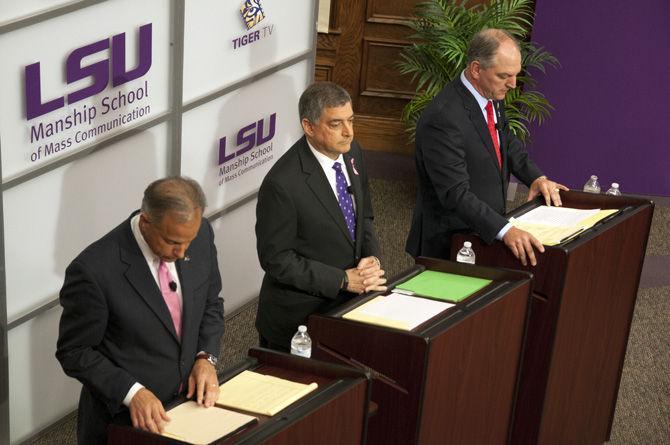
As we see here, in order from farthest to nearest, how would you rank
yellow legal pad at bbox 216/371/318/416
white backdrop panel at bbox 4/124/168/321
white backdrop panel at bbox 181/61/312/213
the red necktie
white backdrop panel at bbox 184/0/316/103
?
1. white backdrop panel at bbox 181/61/312/213
2. white backdrop panel at bbox 184/0/316/103
3. the red necktie
4. white backdrop panel at bbox 4/124/168/321
5. yellow legal pad at bbox 216/371/318/416

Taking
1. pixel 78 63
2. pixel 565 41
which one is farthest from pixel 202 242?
pixel 565 41

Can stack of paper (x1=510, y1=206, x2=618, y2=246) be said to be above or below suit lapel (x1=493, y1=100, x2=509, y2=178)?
below

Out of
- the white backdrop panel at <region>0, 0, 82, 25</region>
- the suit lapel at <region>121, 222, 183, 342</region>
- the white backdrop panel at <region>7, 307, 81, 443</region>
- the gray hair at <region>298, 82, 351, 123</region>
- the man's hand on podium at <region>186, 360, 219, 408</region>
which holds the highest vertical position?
the white backdrop panel at <region>0, 0, 82, 25</region>

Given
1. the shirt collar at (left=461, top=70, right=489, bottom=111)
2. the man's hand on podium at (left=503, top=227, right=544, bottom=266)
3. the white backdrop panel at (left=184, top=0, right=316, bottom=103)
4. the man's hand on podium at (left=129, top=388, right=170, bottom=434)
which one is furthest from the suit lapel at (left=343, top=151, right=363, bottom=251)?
the white backdrop panel at (left=184, top=0, right=316, bottom=103)

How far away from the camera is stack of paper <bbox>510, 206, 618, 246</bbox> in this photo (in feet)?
15.4

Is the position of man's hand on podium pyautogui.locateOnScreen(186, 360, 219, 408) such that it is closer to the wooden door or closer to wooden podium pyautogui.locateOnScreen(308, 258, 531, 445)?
wooden podium pyautogui.locateOnScreen(308, 258, 531, 445)

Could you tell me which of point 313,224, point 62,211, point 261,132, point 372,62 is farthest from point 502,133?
point 372,62

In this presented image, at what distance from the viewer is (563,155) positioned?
8906mm

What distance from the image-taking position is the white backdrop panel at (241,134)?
6.03 metres

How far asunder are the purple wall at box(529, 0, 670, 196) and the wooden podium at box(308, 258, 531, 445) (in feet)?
15.4

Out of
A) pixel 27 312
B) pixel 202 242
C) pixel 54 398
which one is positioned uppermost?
pixel 202 242

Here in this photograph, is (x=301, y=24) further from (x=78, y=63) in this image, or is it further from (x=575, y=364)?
(x=575, y=364)

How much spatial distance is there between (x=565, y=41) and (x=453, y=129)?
4.06 metres

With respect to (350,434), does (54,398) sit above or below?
below
